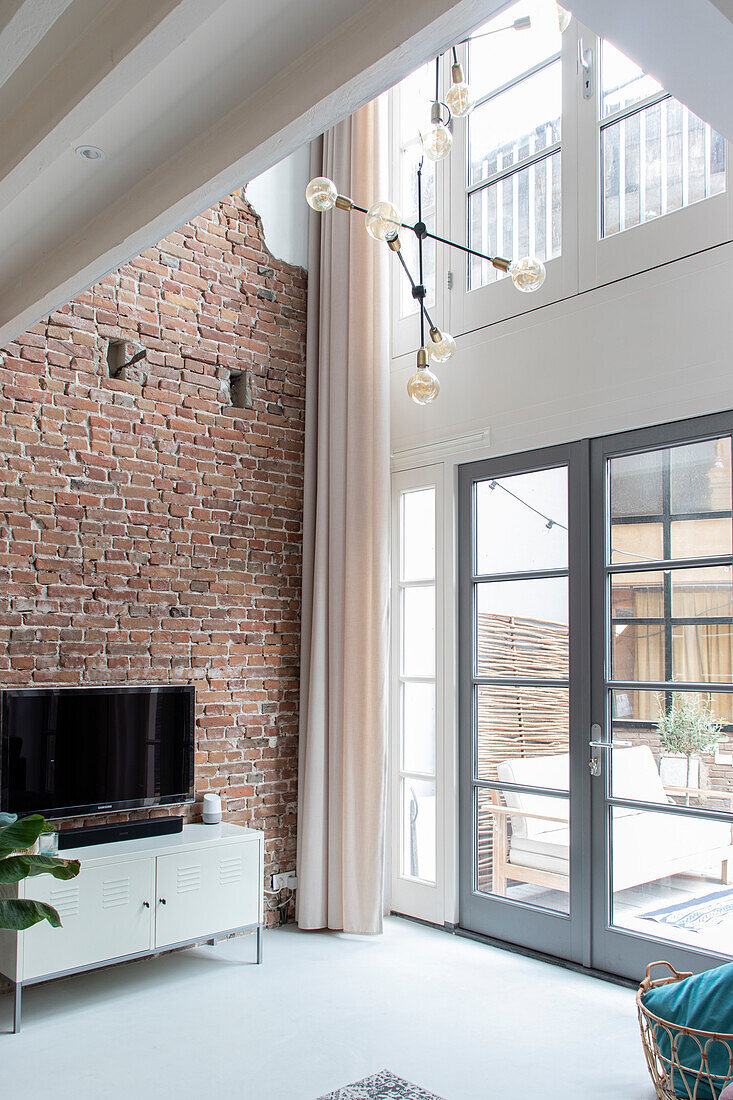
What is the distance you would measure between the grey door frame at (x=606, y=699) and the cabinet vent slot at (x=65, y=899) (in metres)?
2.27

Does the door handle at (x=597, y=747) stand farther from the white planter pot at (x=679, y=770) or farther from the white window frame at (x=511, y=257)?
the white window frame at (x=511, y=257)

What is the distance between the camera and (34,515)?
166 inches

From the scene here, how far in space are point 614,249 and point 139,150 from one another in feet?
8.19

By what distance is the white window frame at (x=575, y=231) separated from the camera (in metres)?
3.92

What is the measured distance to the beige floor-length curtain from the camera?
191 inches

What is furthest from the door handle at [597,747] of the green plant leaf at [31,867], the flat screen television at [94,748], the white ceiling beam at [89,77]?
the white ceiling beam at [89,77]

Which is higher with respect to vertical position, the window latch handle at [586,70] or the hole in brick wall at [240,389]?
the window latch handle at [586,70]

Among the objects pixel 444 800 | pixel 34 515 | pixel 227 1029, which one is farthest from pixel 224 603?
pixel 227 1029

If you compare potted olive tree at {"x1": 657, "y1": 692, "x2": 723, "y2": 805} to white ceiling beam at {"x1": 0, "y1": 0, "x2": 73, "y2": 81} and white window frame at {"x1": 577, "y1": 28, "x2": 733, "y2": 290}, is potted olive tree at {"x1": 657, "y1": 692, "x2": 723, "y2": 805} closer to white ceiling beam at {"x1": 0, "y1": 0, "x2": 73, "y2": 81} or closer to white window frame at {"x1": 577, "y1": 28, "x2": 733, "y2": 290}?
white window frame at {"x1": 577, "y1": 28, "x2": 733, "y2": 290}

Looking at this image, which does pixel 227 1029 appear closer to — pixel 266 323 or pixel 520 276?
pixel 520 276

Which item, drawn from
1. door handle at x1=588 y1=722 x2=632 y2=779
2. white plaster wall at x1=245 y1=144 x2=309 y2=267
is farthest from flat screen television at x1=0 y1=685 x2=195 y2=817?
white plaster wall at x1=245 y1=144 x2=309 y2=267

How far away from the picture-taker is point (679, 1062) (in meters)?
2.78

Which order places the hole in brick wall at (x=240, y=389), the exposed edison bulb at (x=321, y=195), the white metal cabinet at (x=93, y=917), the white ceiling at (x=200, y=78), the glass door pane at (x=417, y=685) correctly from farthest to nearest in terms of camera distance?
the hole in brick wall at (x=240, y=389), the glass door pane at (x=417, y=685), the white metal cabinet at (x=93, y=917), the exposed edison bulb at (x=321, y=195), the white ceiling at (x=200, y=78)

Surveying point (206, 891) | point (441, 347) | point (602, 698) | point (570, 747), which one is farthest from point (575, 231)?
point (206, 891)
